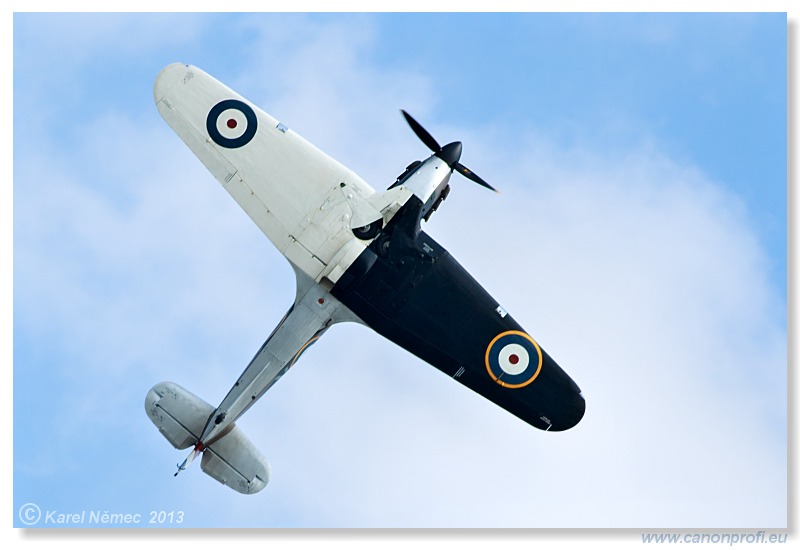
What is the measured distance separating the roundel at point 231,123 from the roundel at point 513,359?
650cm

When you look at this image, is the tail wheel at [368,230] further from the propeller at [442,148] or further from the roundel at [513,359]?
the roundel at [513,359]

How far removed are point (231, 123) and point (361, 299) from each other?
4.72 m

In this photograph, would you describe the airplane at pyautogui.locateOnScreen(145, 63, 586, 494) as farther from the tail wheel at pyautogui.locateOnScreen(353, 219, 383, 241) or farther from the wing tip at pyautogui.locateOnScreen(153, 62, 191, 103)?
the wing tip at pyautogui.locateOnScreen(153, 62, 191, 103)

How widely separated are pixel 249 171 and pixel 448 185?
156 inches

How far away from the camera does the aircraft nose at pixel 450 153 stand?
21.2 meters

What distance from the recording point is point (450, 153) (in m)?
21.2

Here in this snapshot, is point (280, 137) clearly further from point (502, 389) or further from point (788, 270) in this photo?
point (788, 270)

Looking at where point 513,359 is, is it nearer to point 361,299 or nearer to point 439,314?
point 439,314

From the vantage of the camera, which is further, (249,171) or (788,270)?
(249,171)

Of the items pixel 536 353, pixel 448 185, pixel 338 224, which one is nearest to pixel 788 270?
pixel 536 353

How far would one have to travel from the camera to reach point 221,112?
22031mm

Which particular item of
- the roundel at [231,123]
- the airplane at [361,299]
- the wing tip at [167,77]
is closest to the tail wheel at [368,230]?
the airplane at [361,299]

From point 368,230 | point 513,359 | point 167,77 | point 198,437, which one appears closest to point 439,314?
point 513,359

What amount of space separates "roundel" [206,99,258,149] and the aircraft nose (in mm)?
3855
